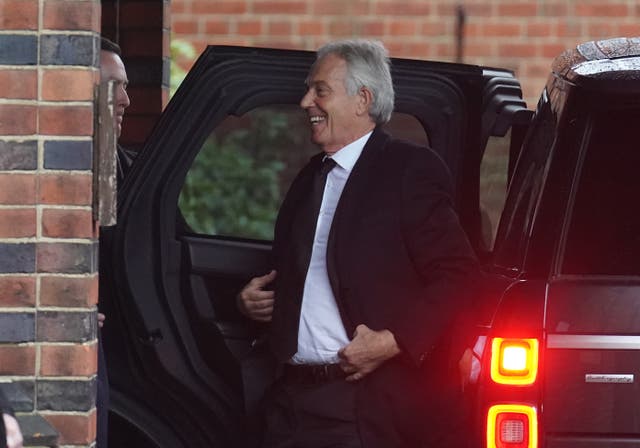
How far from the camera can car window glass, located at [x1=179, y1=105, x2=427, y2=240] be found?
33.3ft

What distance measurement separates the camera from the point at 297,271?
473 cm

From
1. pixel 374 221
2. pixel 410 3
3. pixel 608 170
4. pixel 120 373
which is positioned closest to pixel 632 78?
pixel 608 170

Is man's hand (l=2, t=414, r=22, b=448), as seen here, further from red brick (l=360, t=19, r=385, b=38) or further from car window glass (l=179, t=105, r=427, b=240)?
red brick (l=360, t=19, r=385, b=38)

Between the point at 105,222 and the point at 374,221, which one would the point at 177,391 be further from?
the point at 105,222

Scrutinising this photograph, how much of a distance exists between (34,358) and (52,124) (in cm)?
53

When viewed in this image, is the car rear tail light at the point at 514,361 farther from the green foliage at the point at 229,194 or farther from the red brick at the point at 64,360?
the green foliage at the point at 229,194

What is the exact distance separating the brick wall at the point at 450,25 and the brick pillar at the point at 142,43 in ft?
9.94

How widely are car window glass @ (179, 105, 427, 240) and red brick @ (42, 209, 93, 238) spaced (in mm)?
5926

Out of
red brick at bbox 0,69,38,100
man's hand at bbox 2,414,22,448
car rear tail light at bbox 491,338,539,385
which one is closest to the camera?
man's hand at bbox 2,414,22,448

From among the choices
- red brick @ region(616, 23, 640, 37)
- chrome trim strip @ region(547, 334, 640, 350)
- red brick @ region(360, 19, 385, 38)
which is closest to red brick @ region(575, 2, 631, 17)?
red brick @ region(616, 23, 640, 37)

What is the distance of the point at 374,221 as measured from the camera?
15.4 ft

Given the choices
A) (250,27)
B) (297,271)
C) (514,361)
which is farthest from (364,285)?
(250,27)

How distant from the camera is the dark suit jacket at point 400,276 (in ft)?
15.2

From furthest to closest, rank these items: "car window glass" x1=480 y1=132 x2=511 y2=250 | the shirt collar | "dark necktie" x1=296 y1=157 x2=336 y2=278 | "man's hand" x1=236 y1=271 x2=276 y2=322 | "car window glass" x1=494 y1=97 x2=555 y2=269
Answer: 1. "car window glass" x1=480 y1=132 x2=511 y2=250
2. "man's hand" x1=236 y1=271 x2=276 y2=322
3. the shirt collar
4. "dark necktie" x1=296 y1=157 x2=336 y2=278
5. "car window glass" x1=494 y1=97 x2=555 y2=269
